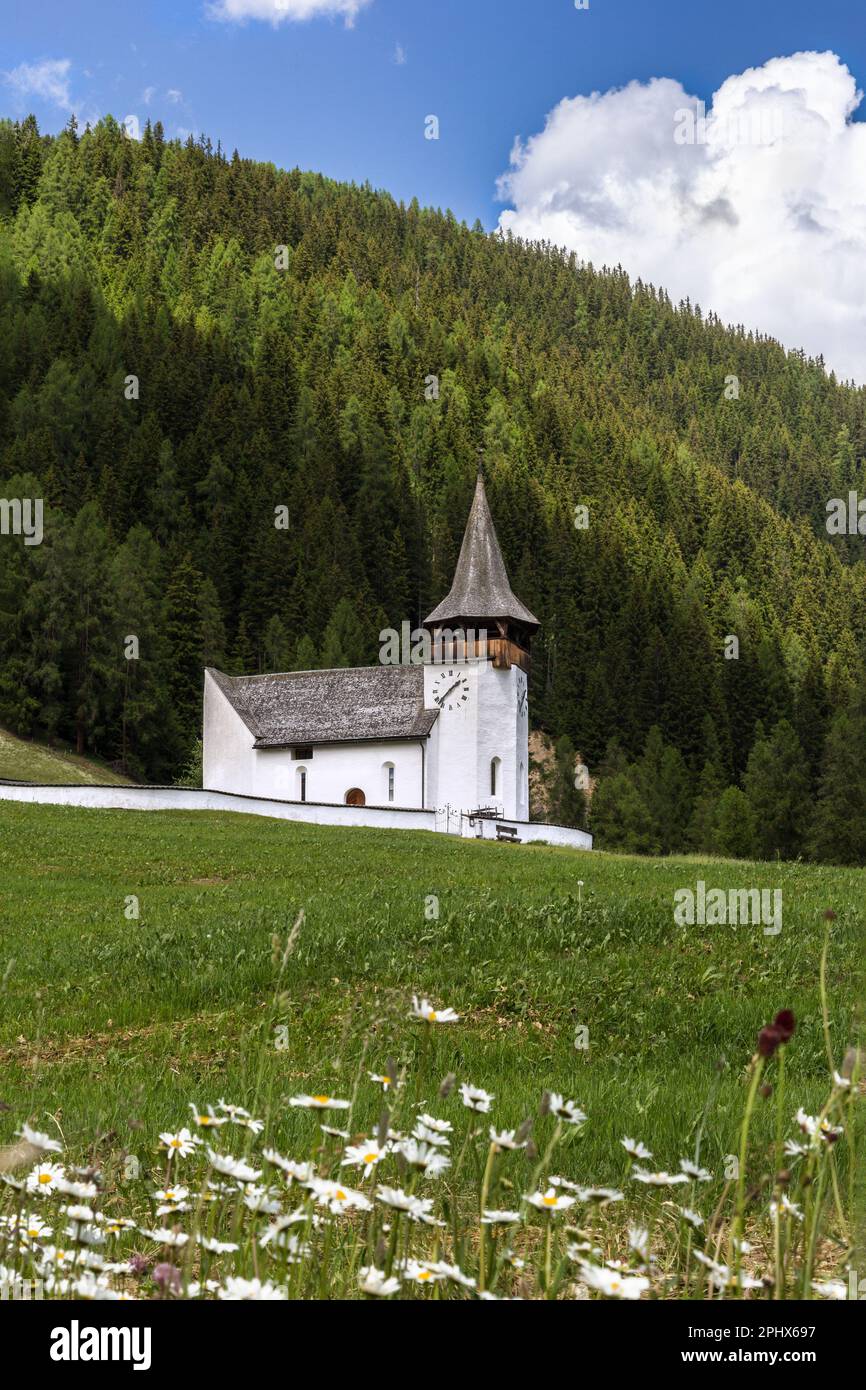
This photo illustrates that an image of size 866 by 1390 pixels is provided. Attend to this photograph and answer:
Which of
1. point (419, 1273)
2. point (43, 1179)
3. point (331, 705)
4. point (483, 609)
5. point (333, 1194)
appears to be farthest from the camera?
point (331, 705)

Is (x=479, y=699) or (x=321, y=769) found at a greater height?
(x=479, y=699)

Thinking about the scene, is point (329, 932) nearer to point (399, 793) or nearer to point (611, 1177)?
point (611, 1177)

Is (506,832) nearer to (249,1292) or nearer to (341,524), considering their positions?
(249,1292)

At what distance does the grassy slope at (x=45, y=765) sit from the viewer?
68.1 m

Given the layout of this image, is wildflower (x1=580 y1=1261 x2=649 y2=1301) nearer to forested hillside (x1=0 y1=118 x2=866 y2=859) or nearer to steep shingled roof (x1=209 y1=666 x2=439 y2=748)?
forested hillside (x1=0 y1=118 x2=866 y2=859)

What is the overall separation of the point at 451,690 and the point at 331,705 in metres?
8.06

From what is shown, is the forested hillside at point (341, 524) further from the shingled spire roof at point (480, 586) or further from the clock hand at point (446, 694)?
the clock hand at point (446, 694)

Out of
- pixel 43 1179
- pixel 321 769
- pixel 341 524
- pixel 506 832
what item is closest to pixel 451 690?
pixel 321 769

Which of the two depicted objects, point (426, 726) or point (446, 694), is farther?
point (446, 694)

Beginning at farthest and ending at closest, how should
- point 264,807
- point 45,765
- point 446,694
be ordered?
point 45,765
point 446,694
point 264,807

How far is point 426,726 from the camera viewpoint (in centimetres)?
6462

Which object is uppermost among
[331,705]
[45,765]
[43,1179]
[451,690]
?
[451,690]

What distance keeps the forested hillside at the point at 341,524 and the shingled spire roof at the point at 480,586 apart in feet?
60.1

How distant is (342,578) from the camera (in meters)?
120
